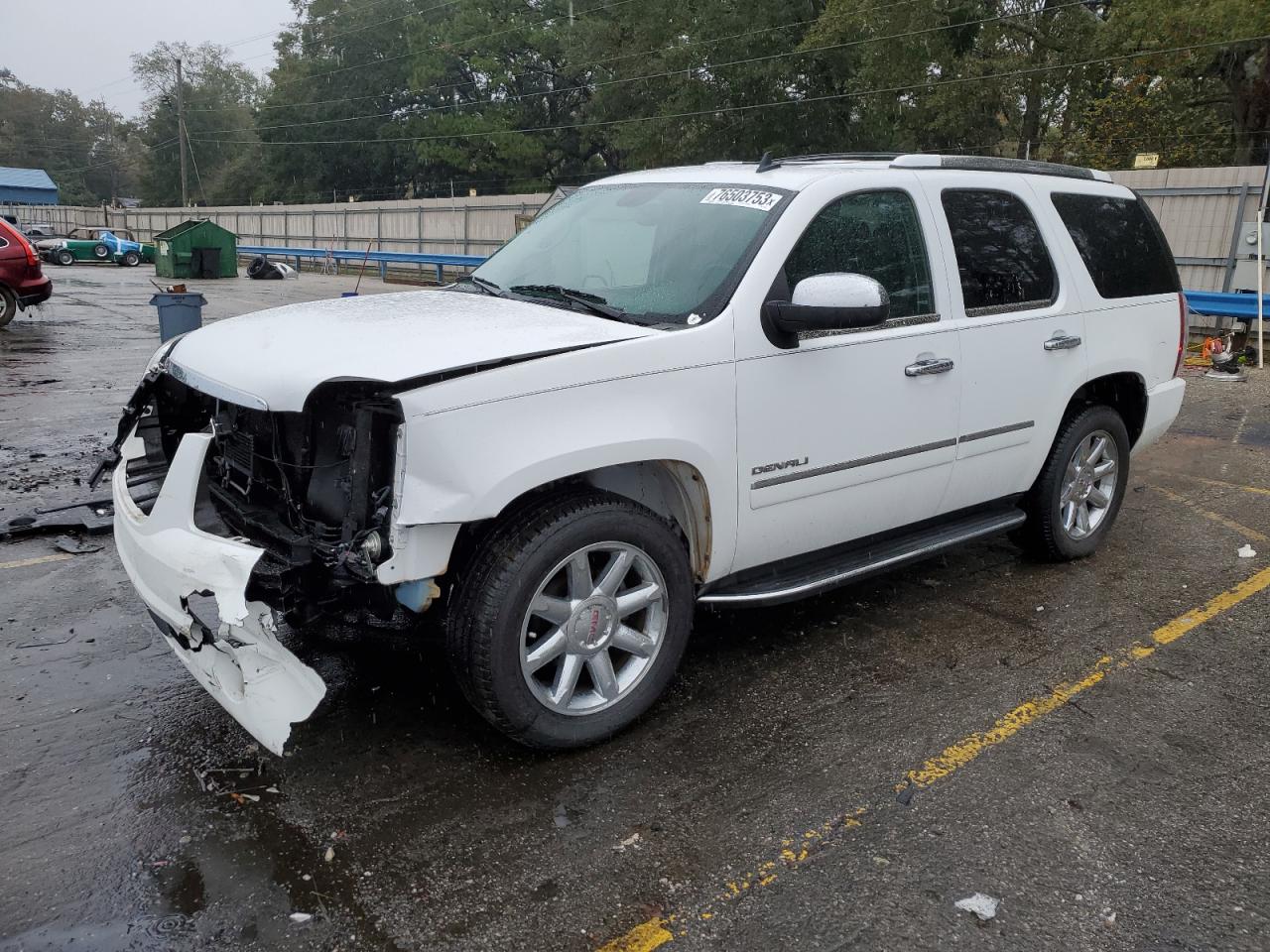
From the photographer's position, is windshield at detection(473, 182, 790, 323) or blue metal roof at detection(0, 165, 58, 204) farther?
blue metal roof at detection(0, 165, 58, 204)

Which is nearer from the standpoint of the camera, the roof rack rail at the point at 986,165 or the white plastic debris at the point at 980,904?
the white plastic debris at the point at 980,904

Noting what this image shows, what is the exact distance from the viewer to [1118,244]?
5.19 metres

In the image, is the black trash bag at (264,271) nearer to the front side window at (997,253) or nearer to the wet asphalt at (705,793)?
the wet asphalt at (705,793)

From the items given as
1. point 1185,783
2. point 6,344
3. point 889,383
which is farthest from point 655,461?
point 6,344

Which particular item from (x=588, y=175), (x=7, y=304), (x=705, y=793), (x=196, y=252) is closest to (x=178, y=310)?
(x=7, y=304)

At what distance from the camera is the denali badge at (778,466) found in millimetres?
3629

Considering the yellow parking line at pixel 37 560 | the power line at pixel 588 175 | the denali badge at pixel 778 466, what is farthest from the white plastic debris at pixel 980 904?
the power line at pixel 588 175

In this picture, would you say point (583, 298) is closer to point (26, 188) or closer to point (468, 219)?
point (468, 219)

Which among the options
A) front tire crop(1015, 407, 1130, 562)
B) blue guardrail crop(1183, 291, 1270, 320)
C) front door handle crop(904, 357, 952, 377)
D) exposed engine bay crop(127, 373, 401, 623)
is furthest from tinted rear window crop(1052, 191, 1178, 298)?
blue guardrail crop(1183, 291, 1270, 320)

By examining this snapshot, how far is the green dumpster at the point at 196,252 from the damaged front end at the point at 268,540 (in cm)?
2684

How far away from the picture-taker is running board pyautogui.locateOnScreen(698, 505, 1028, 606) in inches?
147

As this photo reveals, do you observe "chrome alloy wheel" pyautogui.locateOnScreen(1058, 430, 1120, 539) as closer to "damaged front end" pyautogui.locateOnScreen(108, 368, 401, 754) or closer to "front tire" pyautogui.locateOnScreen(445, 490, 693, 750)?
"front tire" pyautogui.locateOnScreen(445, 490, 693, 750)

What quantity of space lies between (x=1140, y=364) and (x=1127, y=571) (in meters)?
1.10

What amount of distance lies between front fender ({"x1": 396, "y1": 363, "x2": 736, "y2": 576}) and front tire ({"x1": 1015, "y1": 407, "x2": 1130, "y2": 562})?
2.23 m
